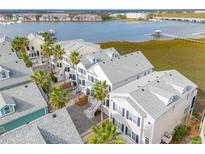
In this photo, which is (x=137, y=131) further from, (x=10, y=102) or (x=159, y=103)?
(x=10, y=102)

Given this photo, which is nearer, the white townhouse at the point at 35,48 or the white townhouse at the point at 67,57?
the white townhouse at the point at 67,57

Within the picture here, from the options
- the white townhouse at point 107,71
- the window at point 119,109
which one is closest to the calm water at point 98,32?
the white townhouse at point 107,71

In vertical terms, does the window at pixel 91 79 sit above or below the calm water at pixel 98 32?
below

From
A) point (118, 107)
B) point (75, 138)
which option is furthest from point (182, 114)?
point (75, 138)

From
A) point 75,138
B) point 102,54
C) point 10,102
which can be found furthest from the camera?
point 102,54

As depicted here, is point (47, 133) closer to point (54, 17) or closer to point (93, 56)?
point (93, 56)

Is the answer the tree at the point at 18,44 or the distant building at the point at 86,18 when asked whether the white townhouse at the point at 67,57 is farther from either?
the distant building at the point at 86,18

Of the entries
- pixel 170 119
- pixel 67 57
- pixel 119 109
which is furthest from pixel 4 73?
pixel 170 119
